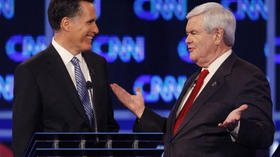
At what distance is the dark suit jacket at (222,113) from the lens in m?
2.68

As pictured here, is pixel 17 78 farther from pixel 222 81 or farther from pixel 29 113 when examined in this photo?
pixel 222 81

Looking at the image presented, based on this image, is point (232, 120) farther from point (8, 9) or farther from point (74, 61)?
point (8, 9)

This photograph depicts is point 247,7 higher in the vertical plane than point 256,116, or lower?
higher

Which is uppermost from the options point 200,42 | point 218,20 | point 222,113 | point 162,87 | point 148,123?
point 218,20

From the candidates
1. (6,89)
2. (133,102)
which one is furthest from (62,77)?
(6,89)

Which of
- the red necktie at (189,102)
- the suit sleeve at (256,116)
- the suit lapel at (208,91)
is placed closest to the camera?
the suit sleeve at (256,116)

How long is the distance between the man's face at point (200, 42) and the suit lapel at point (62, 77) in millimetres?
620

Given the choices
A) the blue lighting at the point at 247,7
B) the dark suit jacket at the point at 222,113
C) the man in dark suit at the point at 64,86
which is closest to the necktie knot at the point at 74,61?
the man in dark suit at the point at 64,86

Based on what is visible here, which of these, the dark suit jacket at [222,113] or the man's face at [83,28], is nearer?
the dark suit jacket at [222,113]

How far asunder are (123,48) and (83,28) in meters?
1.73

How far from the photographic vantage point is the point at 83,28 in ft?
11.3

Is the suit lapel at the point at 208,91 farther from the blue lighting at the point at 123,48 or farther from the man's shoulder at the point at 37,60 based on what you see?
the blue lighting at the point at 123,48

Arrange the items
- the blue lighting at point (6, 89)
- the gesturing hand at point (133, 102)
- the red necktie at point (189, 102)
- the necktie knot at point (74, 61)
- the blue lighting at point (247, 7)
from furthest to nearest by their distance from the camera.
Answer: the blue lighting at point (247, 7) < the blue lighting at point (6, 89) < the necktie knot at point (74, 61) < the gesturing hand at point (133, 102) < the red necktie at point (189, 102)

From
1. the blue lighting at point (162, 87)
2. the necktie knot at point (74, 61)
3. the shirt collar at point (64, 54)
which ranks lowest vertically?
the blue lighting at point (162, 87)
